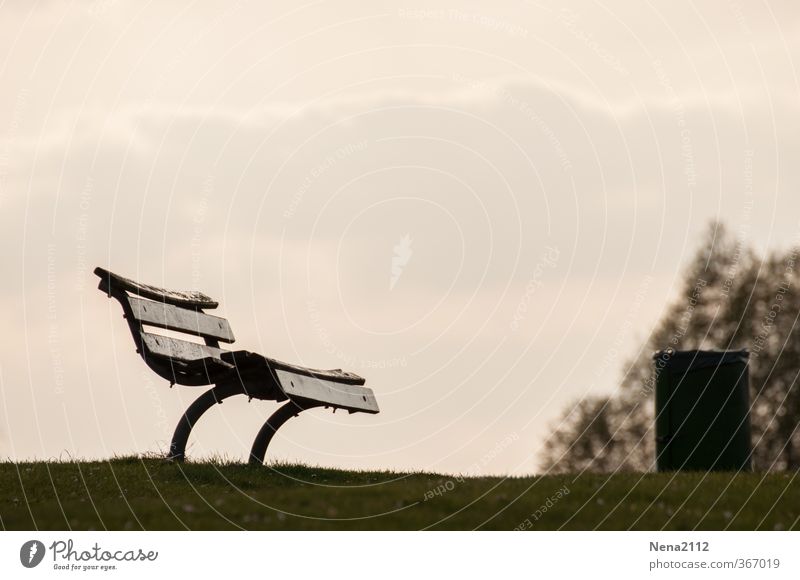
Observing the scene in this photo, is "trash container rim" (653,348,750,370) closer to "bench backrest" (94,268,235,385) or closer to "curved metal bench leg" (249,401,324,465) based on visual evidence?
"curved metal bench leg" (249,401,324,465)

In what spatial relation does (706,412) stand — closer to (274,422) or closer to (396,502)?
(396,502)

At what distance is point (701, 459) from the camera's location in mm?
11539

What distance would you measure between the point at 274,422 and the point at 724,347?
1712cm

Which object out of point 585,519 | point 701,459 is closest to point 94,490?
point 585,519

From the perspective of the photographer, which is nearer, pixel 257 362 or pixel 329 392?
pixel 257 362

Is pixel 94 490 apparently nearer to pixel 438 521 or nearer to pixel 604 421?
pixel 438 521

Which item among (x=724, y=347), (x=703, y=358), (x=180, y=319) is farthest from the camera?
(x=724, y=347)

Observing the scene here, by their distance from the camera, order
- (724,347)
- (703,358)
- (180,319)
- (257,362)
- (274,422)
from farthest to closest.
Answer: (724,347) < (180,319) < (274,422) < (703,358) < (257,362)

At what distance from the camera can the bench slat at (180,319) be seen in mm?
11352

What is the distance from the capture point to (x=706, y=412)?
1158 centimetres

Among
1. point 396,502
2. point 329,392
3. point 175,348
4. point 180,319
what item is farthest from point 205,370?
point 396,502

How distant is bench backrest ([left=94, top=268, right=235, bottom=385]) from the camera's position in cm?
1116

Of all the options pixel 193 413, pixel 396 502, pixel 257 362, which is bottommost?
pixel 396 502

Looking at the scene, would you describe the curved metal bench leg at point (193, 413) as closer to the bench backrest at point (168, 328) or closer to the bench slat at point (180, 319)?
the bench backrest at point (168, 328)
